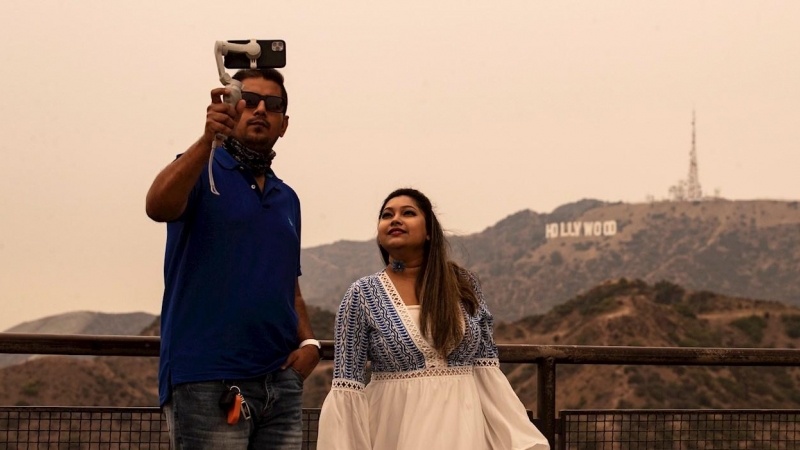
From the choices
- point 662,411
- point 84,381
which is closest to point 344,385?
point 662,411

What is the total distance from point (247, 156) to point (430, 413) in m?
1.15

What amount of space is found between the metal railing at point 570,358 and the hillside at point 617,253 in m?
57.4

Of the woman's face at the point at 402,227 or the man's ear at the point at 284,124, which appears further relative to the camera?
the woman's face at the point at 402,227

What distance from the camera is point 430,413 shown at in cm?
371

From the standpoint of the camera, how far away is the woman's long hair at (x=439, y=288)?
376 cm

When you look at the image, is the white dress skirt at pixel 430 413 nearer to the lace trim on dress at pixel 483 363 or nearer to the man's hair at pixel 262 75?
the lace trim on dress at pixel 483 363

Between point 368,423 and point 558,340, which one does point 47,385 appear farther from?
point 368,423

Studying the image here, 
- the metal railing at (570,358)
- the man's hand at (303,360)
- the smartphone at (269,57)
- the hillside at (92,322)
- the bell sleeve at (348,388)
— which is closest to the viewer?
the smartphone at (269,57)

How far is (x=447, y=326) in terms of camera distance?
3.76 m

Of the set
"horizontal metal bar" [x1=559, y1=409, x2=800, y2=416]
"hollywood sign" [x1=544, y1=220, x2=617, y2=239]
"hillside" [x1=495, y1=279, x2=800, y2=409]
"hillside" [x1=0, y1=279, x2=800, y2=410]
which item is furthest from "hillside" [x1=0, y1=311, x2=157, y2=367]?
"horizontal metal bar" [x1=559, y1=409, x2=800, y2=416]

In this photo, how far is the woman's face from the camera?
3.93m

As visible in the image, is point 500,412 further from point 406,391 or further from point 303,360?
point 303,360

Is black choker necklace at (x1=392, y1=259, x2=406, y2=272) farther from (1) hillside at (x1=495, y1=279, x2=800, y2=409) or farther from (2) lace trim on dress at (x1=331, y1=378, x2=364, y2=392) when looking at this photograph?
(1) hillside at (x1=495, y1=279, x2=800, y2=409)

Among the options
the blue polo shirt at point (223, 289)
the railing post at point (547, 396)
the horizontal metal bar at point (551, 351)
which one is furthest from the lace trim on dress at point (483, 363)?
the blue polo shirt at point (223, 289)
